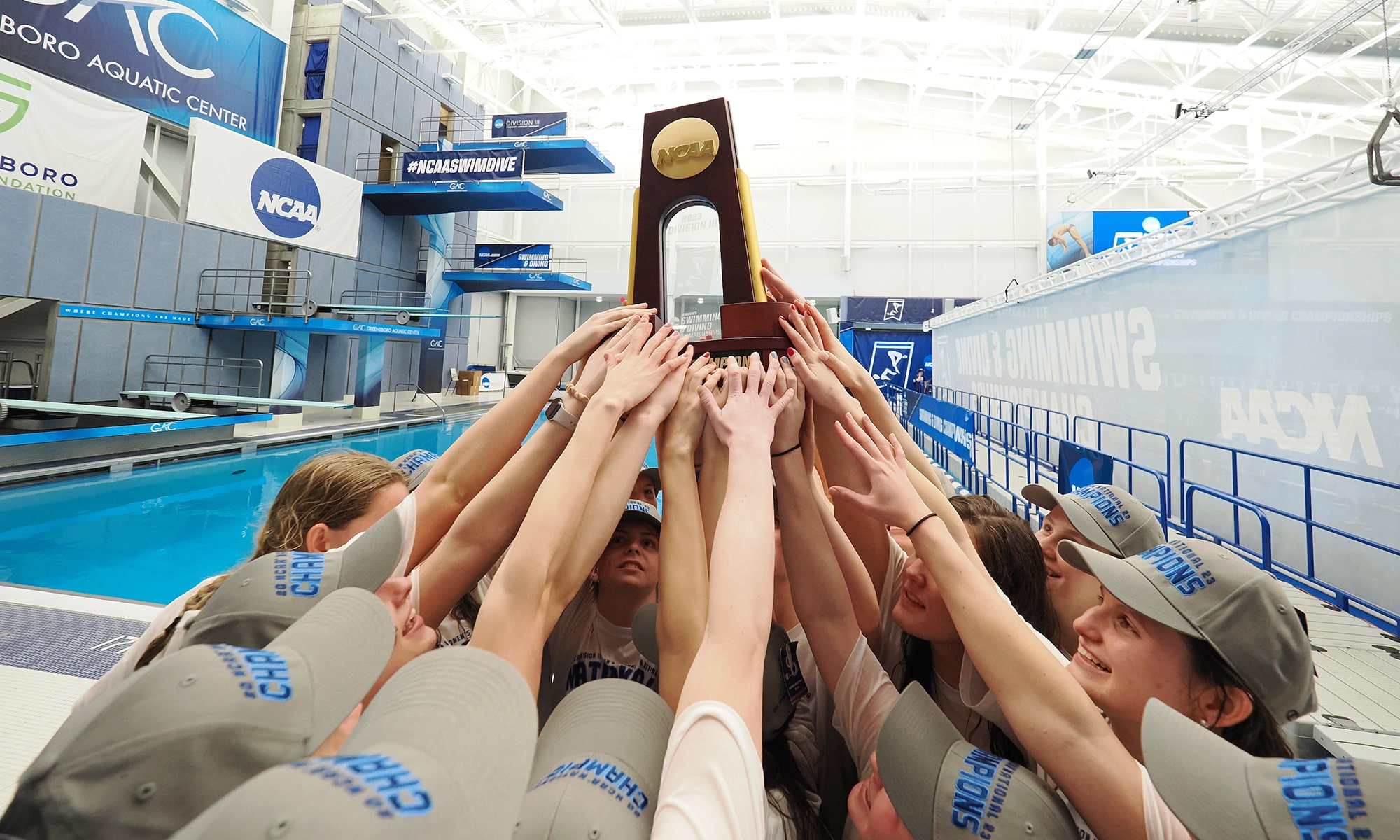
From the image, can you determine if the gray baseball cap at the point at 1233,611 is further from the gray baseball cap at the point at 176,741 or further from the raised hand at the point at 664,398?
the gray baseball cap at the point at 176,741

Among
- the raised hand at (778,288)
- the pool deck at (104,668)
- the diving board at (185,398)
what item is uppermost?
the diving board at (185,398)

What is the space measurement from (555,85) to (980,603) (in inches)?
931

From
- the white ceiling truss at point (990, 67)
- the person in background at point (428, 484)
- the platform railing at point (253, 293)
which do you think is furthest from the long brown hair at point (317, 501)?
the white ceiling truss at point (990, 67)

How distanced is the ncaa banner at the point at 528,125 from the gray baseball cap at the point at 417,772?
15451 millimetres

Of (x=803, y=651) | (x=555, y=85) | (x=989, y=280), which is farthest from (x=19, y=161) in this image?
(x=989, y=280)

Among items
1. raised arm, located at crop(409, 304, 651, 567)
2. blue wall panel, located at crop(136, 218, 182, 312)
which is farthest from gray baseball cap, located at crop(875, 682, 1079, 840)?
blue wall panel, located at crop(136, 218, 182, 312)

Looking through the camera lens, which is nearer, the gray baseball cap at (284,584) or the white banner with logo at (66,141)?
the gray baseball cap at (284,584)

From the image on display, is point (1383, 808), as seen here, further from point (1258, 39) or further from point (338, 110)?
point (338, 110)

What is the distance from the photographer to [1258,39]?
10.7 m

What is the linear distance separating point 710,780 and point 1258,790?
0.57 metres

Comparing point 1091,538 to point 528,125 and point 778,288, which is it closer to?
point 778,288

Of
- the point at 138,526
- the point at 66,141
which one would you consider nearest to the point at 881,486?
the point at 138,526

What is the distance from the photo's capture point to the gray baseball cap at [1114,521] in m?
1.64

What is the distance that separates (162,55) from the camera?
32.3 feet
